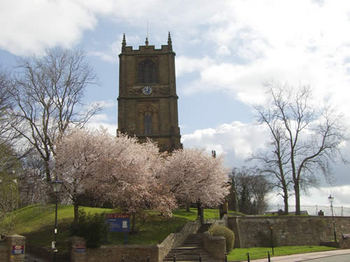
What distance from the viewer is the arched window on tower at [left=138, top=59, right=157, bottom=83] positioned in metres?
56.8

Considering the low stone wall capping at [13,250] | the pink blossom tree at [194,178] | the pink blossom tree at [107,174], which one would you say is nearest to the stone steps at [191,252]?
the pink blossom tree at [107,174]

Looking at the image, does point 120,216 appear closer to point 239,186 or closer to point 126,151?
point 126,151

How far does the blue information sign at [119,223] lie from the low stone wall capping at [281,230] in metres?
10.8

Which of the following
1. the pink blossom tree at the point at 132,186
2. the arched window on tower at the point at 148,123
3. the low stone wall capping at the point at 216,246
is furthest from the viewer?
the arched window on tower at the point at 148,123

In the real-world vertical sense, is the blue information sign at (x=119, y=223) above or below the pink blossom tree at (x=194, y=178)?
below

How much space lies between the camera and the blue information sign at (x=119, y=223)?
23406 mm

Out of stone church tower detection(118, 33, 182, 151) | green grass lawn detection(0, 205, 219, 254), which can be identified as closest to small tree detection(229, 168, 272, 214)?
stone church tower detection(118, 33, 182, 151)

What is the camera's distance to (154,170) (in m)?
31.9

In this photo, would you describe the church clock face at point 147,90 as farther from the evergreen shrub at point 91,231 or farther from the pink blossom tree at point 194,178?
the evergreen shrub at point 91,231

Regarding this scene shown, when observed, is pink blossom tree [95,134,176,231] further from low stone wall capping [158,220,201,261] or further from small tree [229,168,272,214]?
small tree [229,168,272,214]

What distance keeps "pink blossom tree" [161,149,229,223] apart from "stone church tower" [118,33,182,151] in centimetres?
1626

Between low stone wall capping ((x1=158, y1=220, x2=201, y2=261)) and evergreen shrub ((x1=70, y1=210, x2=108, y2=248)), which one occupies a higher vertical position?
evergreen shrub ((x1=70, y1=210, x2=108, y2=248))

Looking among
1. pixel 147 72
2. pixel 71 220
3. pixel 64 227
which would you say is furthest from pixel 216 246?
pixel 147 72

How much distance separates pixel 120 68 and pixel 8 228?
3633 cm
